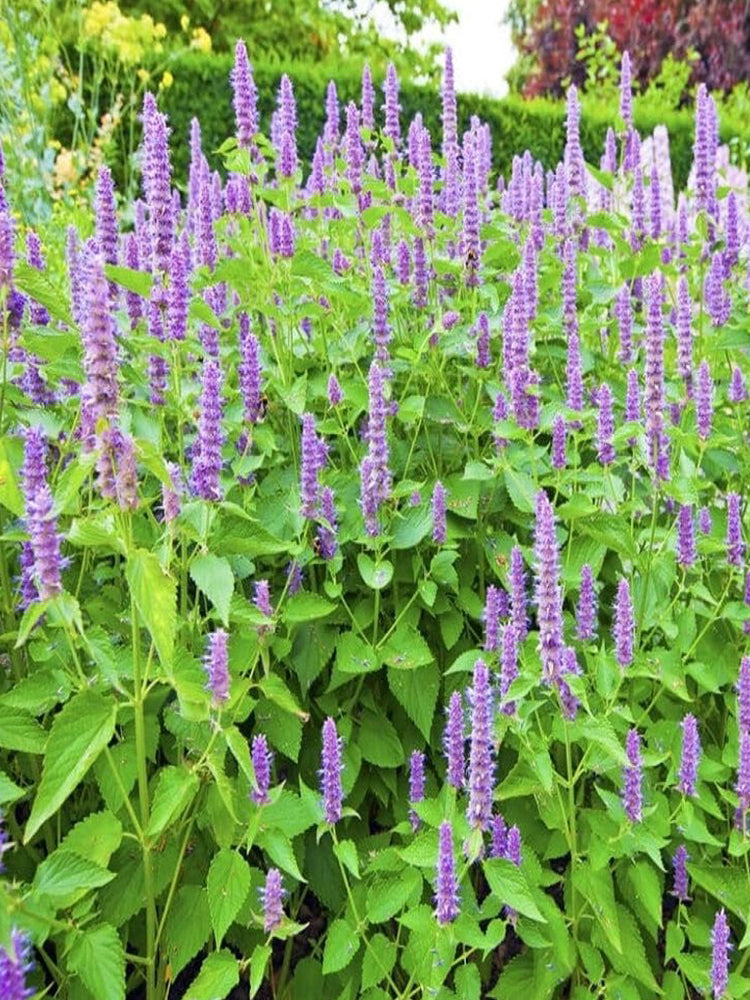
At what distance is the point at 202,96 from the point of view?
11008 millimetres

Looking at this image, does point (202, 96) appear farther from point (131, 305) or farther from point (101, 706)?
point (101, 706)

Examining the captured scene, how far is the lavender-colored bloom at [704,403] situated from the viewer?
8.78ft

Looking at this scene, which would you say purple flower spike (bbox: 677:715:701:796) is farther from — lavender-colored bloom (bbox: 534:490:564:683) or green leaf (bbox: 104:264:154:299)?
green leaf (bbox: 104:264:154:299)

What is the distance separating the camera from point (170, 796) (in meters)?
1.92

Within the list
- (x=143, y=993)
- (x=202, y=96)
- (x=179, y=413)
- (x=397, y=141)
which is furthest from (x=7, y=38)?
(x=143, y=993)

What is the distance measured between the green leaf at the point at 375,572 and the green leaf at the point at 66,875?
0.82m

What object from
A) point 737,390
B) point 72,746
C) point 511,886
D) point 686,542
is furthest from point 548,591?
point 737,390

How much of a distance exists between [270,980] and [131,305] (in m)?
1.70

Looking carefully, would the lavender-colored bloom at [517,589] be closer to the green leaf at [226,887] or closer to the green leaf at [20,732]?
the green leaf at [226,887]

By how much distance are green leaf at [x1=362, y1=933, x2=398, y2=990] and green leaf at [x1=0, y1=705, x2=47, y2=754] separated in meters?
0.77

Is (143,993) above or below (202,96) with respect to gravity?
below

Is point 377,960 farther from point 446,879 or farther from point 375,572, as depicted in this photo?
point 375,572

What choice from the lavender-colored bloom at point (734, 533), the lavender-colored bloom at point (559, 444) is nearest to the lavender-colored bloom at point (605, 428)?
the lavender-colored bloom at point (559, 444)

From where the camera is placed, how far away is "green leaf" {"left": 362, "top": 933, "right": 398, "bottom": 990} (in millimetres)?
2168
